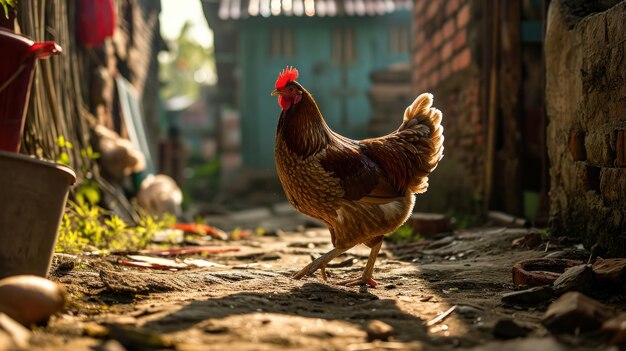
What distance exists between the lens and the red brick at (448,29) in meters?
6.93

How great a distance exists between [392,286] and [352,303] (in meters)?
0.59

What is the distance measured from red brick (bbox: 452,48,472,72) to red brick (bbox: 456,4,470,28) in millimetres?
297

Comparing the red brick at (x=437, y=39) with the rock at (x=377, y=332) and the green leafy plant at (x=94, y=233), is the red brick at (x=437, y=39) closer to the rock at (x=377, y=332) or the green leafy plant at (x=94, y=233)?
the green leafy plant at (x=94, y=233)

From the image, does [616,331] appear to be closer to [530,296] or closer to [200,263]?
[530,296]

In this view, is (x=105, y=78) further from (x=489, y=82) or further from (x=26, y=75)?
(x=489, y=82)

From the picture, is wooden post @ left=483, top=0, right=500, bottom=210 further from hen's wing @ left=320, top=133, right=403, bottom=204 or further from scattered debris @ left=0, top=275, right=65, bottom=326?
scattered debris @ left=0, top=275, right=65, bottom=326

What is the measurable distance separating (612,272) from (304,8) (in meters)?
12.0

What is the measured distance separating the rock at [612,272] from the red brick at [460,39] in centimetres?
404

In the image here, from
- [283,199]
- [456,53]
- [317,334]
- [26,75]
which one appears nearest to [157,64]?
[283,199]

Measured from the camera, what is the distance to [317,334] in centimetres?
219

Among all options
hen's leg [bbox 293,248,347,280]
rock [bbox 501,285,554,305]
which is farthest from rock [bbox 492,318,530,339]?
hen's leg [bbox 293,248,347,280]

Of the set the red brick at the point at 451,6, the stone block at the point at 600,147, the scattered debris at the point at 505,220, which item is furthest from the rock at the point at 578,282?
the red brick at the point at 451,6

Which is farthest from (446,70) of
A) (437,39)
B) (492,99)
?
(492,99)

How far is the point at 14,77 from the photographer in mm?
3447
